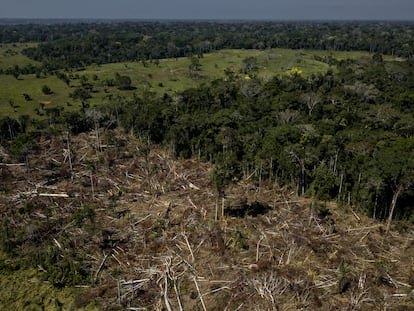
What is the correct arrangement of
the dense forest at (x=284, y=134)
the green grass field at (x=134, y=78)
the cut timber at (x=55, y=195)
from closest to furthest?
the dense forest at (x=284, y=134) → the cut timber at (x=55, y=195) → the green grass field at (x=134, y=78)

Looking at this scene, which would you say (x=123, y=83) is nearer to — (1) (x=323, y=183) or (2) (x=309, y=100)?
(2) (x=309, y=100)

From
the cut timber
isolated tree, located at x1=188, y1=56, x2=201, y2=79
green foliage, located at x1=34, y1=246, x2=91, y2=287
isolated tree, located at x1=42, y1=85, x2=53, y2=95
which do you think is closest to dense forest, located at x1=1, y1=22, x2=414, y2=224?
green foliage, located at x1=34, y1=246, x2=91, y2=287

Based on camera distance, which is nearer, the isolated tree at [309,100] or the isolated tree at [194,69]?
the isolated tree at [309,100]

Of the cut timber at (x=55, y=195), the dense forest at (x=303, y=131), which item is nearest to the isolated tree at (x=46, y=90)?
the dense forest at (x=303, y=131)

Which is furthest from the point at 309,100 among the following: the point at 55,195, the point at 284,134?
the point at 55,195

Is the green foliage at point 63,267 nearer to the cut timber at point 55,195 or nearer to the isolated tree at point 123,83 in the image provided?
the cut timber at point 55,195

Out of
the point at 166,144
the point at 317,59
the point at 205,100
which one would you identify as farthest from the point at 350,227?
the point at 317,59
